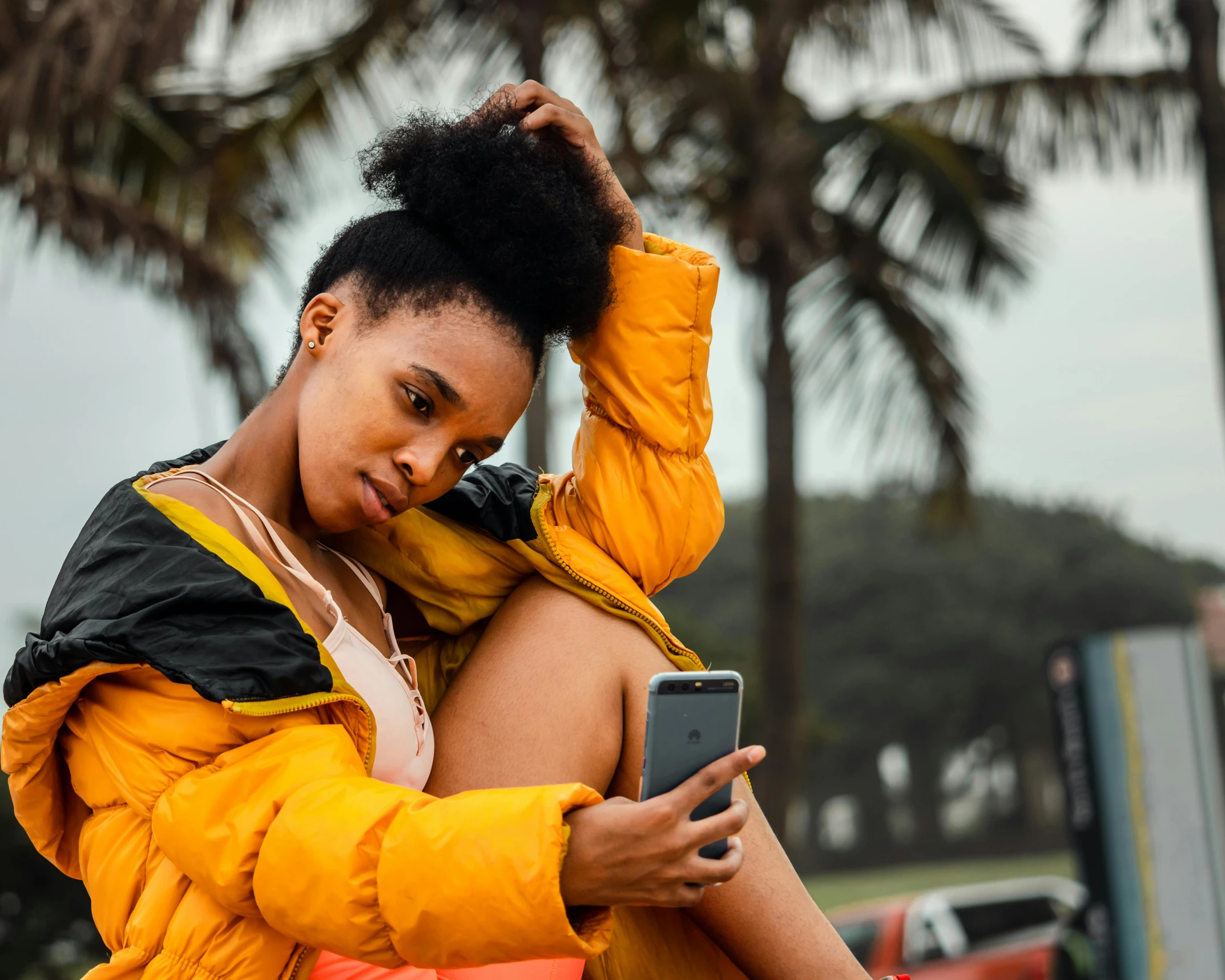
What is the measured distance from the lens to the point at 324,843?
3.98 feet

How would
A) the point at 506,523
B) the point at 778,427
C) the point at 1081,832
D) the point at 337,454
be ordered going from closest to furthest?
1. the point at 337,454
2. the point at 506,523
3. the point at 1081,832
4. the point at 778,427

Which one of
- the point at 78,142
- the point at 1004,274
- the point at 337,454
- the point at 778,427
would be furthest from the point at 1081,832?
the point at 78,142

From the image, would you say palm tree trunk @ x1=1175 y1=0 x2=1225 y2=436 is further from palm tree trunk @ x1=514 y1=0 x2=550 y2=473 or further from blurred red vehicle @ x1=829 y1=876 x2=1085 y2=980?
blurred red vehicle @ x1=829 y1=876 x2=1085 y2=980

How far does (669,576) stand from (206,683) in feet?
2.71

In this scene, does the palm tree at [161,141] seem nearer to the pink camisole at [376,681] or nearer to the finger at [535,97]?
the finger at [535,97]

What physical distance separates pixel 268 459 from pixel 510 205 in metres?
0.46

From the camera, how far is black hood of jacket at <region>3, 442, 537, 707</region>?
51.0 inches

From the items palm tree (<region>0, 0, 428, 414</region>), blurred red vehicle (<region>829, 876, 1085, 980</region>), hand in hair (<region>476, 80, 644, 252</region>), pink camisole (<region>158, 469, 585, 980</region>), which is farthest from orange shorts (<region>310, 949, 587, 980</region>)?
blurred red vehicle (<region>829, 876, 1085, 980</region>)

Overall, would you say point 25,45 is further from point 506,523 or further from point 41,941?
point 506,523

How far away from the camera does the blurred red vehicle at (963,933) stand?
8516mm

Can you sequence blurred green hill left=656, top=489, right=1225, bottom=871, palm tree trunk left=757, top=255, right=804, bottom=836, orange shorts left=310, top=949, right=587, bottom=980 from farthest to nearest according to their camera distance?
blurred green hill left=656, top=489, right=1225, bottom=871 < palm tree trunk left=757, top=255, right=804, bottom=836 < orange shorts left=310, top=949, right=587, bottom=980

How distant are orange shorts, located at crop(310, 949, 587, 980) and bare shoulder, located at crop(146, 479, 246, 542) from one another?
1.70 feet

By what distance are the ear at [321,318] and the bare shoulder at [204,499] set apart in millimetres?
229

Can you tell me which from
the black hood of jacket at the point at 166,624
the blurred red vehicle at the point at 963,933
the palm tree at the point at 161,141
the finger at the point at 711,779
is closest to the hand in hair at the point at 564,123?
the black hood of jacket at the point at 166,624
